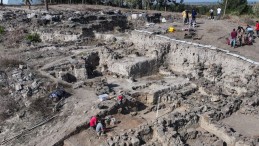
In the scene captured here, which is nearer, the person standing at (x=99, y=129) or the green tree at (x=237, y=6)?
the person standing at (x=99, y=129)

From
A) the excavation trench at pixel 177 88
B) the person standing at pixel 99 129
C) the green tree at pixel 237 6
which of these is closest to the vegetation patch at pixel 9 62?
the excavation trench at pixel 177 88

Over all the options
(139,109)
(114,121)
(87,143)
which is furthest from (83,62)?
(87,143)

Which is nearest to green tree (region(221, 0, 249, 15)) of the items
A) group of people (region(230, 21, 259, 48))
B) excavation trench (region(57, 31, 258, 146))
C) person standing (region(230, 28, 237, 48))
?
group of people (region(230, 21, 259, 48))

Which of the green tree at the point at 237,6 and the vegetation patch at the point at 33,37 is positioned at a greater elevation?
the green tree at the point at 237,6

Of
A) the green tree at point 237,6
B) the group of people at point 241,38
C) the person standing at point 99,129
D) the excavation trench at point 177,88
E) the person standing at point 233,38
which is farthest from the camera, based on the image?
the green tree at point 237,6

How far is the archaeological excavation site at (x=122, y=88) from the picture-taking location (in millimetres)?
12961

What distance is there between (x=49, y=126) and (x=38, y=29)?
15.4 meters

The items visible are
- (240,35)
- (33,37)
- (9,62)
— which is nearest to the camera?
(9,62)

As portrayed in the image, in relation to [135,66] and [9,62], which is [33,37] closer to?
[9,62]

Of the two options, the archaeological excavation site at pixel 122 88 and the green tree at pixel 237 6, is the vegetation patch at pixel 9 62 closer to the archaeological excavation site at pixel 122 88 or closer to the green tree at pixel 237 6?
the archaeological excavation site at pixel 122 88

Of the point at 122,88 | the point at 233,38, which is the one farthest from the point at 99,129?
the point at 233,38

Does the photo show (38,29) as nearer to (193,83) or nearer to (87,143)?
(193,83)

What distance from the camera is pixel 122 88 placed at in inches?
728

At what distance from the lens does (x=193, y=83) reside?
18906 millimetres
